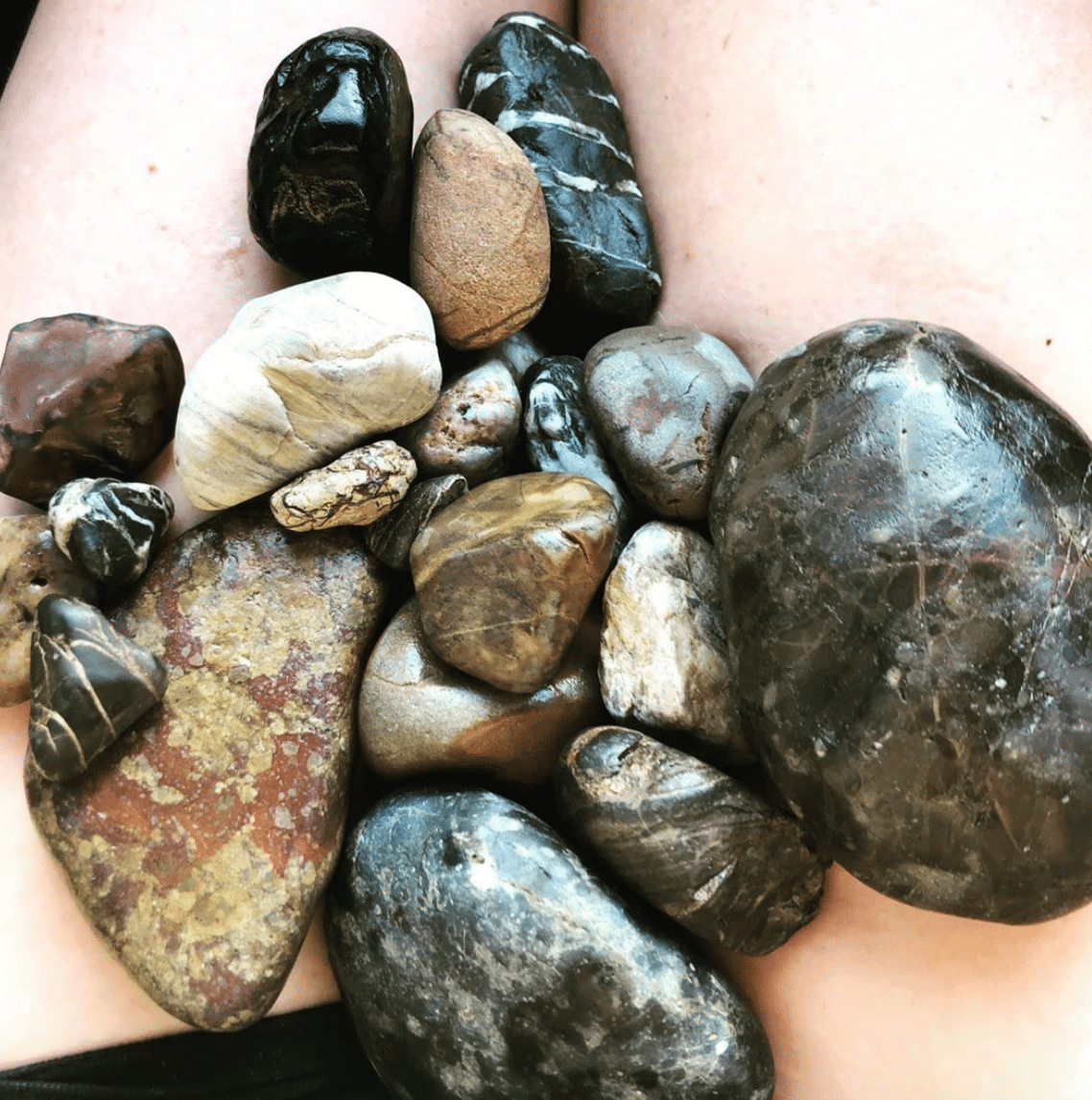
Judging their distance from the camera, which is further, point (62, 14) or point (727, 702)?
point (62, 14)

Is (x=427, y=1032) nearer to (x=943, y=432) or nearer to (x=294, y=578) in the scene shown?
(x=294, y=578)

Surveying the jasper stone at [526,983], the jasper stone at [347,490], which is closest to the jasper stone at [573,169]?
the jasper stone at [347,490]

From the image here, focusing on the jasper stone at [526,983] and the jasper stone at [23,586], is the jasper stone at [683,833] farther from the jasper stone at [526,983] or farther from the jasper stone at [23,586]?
the jasper stone at [23,586]

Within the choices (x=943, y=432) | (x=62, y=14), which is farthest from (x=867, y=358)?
(x=62, y=14)

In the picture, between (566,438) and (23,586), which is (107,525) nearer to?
(23,586)

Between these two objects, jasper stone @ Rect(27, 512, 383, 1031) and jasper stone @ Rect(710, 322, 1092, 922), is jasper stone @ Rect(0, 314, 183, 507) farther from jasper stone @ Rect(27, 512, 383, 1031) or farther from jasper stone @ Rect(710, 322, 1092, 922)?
jasper stone @ Rect(710, 322, 1092, 922)

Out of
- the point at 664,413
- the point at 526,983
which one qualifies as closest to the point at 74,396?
the point at 664,413

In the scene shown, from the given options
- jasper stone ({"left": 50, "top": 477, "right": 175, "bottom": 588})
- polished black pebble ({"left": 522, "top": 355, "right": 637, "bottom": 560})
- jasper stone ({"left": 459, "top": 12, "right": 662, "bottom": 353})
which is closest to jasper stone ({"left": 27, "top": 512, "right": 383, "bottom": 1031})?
jasper stone ({"left": 50, "top": 477, "right": 175, "bottom": 588})
